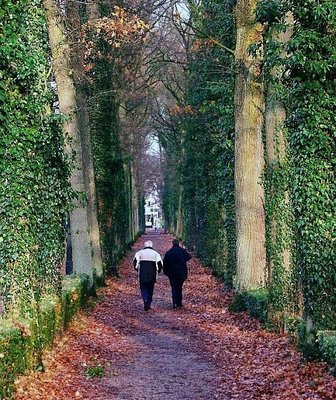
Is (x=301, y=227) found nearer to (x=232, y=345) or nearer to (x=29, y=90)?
(x=232, y=345)

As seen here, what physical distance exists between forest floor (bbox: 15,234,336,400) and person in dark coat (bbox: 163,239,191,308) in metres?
0.59

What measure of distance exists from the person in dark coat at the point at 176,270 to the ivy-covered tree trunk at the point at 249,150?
322 centimetres

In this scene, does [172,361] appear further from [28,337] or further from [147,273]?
[147,273]

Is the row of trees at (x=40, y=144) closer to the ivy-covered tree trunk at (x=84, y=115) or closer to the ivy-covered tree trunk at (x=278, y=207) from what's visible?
the ivy-covered tree trunk at (x=84, y=115)

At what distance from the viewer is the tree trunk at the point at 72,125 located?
704 inches

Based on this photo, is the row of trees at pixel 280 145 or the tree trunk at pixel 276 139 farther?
the tree trunk at pixel 276 139

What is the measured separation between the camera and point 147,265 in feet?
67.3

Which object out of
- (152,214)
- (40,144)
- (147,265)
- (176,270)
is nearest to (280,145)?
(40,144)

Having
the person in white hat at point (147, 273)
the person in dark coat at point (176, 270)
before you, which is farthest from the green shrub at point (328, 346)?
the person in dark coat at point (176, 270)

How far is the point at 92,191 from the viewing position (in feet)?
75.9

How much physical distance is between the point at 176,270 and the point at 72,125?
5155 millimetres

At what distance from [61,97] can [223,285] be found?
10.4m

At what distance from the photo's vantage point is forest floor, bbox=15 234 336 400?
32.3 feet

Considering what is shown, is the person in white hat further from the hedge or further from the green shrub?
the green shrub
